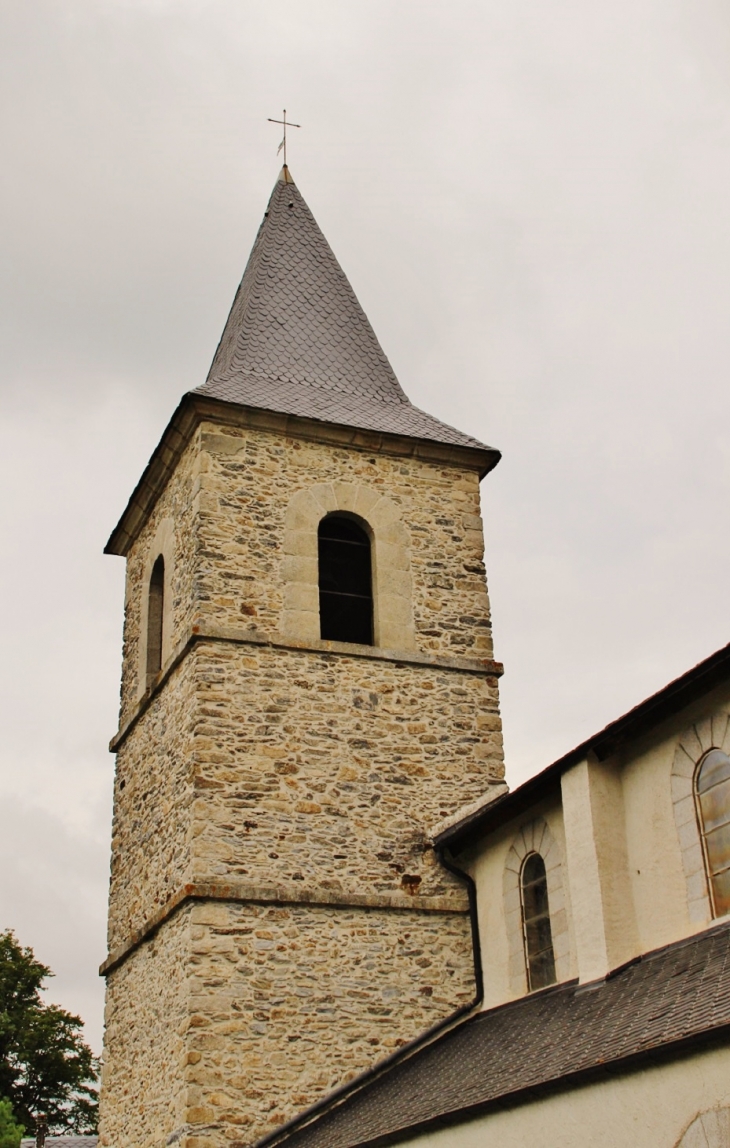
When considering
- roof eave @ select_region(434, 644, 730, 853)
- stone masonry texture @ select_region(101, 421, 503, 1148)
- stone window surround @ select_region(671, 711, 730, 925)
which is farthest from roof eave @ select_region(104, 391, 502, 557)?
stone window surround @ select_region(671, 711, 730, 925)

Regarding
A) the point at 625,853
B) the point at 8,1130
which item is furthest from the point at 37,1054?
the point at 625,853

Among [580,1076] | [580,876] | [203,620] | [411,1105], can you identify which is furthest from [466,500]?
[580,1076]

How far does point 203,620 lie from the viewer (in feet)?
43.6

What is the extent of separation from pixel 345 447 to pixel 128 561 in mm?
3565

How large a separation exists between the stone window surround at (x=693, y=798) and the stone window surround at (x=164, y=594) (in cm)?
583

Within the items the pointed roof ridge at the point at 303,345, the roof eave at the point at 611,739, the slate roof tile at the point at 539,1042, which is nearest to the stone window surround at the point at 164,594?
the pointed roof ridge at the point at 303,345

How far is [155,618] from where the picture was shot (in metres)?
15.5

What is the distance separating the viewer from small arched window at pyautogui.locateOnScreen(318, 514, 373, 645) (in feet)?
47.5

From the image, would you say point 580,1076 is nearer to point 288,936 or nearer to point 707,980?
point 707,980

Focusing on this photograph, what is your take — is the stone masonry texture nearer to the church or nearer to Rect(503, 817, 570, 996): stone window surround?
the church

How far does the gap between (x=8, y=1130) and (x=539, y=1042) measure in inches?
723

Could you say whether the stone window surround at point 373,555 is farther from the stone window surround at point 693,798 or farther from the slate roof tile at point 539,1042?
the stone window surround at point 693,798

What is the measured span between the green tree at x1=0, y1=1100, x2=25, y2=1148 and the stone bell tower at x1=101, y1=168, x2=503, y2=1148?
40.4 ft

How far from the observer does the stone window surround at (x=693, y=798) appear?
9.70 meters
